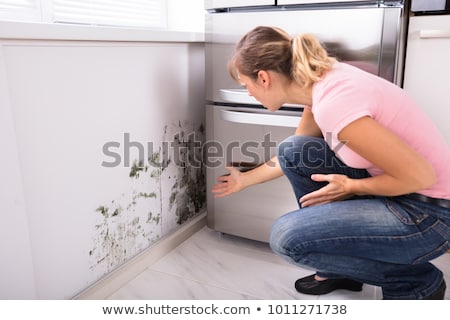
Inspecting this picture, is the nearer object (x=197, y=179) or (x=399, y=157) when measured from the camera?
(x=399, y=157)

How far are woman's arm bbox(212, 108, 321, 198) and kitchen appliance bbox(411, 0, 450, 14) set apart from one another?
0.43 metres

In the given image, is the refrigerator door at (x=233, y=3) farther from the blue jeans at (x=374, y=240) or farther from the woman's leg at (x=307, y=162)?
the blue jeans at (x=374, y=240)

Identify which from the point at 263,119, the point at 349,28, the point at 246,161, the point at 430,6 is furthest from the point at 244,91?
the point at 430,6

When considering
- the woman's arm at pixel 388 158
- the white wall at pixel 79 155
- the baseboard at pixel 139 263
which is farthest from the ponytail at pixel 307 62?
the baseboard at pixel 139 263

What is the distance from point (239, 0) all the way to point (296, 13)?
19 cm

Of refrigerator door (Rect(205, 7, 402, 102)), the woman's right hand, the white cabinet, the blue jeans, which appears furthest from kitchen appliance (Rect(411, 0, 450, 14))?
the woman's right hand

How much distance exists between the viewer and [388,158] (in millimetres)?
850

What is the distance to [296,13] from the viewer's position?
1.25 metres

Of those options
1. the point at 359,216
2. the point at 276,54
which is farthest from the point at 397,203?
the point at 276,54

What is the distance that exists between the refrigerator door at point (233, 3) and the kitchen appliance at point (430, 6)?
399mm

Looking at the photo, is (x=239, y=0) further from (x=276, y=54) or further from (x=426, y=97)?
(x=426, y=97)

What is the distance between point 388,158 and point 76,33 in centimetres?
76

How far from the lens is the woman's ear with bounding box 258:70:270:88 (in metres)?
0.96

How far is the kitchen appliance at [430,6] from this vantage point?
46.9 inches
